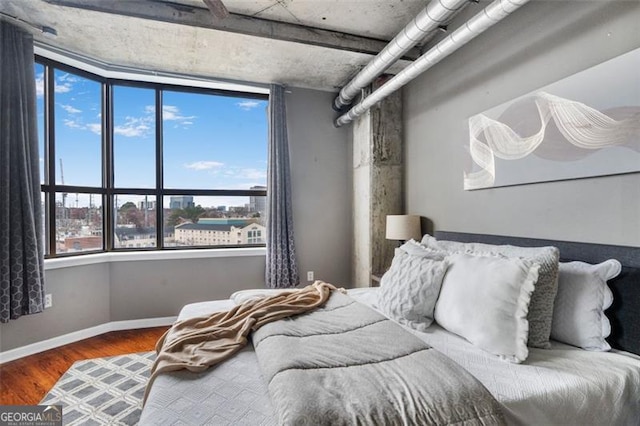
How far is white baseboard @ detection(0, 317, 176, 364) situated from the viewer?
2582mm

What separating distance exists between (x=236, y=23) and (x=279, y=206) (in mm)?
1839

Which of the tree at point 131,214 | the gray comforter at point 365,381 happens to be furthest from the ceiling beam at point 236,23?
the gray comforter at point 365,381

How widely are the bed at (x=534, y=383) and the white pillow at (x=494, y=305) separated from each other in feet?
0.19

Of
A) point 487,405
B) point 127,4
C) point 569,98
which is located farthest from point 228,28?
point 487,405

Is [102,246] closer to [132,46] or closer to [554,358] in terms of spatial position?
[132,46]

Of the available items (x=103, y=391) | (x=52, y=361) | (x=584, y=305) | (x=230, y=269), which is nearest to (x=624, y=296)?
(x=584, y=305)

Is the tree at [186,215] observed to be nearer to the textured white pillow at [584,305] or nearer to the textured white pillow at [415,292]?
the textured white pillow at [415,292]

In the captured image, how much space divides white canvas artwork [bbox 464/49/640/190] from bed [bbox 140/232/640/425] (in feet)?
1.52

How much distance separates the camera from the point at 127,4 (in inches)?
91.5

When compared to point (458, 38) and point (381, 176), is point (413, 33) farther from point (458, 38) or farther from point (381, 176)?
point (381, 176)

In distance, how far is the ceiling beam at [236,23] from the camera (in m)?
2.30

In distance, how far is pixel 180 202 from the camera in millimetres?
3656

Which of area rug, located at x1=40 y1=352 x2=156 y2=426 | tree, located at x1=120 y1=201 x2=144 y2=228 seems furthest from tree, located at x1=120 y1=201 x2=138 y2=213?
area rug, located at x1=40 y1=352 x2=156 y2=426

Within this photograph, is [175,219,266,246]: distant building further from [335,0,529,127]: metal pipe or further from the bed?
the bed
